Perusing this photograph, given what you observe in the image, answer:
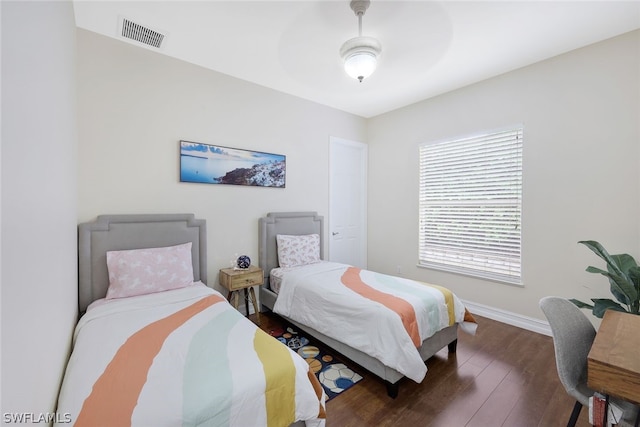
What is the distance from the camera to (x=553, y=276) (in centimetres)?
272

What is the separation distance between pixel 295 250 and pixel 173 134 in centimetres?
186

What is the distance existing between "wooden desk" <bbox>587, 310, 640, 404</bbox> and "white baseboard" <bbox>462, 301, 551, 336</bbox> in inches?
78.9

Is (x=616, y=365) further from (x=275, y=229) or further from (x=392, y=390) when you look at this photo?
(x=275, y=229)

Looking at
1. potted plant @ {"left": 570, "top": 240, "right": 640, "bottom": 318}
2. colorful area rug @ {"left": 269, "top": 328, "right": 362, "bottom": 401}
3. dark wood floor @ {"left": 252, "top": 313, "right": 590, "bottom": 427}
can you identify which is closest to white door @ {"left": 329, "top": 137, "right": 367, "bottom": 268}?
colorful area rug @ {"left": 269, "top": 328, "right": 362, "bottom": 401}

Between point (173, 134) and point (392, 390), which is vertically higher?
point (173, 134)

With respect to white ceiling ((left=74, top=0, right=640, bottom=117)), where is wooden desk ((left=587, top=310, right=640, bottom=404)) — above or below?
below

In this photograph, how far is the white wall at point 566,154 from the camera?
2.34 meters

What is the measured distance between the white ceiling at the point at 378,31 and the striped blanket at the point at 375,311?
7.29 ft

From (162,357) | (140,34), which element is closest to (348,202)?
(140,34)

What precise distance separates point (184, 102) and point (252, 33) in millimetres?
1039

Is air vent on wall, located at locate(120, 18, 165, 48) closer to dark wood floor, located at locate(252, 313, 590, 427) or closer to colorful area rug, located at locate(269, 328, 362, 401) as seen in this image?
colorful area rug, located at locate(269, 328, 362, 401)

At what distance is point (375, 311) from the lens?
1.96 m

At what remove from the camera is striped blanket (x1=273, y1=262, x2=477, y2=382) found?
1.83m

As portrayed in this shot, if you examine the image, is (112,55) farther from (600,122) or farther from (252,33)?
(600,122)
